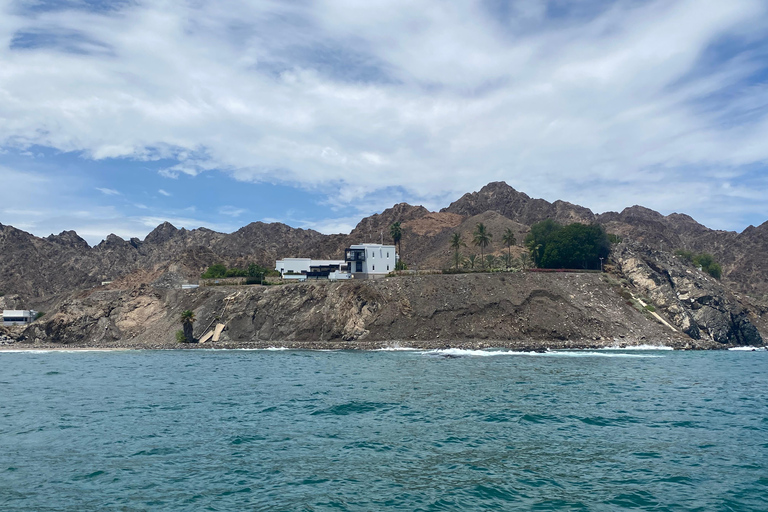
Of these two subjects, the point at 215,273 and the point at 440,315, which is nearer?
the point at 440,315

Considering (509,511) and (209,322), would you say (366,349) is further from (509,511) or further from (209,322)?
(509,511)

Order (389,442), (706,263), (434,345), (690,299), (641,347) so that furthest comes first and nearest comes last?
(706,263), (690,299), (434,345), (641,347), (389,442)

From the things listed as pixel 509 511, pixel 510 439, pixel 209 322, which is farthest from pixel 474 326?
pixel 509 511

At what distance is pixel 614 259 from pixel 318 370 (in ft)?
272

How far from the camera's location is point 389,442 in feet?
87.9

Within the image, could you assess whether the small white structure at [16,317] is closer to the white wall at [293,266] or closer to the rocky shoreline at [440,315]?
the rocky shoreline at [440,315]


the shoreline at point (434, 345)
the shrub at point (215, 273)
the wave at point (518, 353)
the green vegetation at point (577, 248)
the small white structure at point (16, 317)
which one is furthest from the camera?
the small white structure at point (16, 317)

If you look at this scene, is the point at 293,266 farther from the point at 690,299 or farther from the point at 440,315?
the point at 690,299

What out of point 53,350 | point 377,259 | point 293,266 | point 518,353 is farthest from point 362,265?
point 53,350

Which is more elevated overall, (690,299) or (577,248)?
(577,248)

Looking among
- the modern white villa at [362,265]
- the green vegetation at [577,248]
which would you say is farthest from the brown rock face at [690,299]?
the modern white villa at [362,265]

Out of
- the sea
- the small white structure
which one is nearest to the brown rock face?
the sea

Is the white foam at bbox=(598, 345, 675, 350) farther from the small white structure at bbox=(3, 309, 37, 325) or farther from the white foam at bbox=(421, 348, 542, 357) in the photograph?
the small white structure at bbox=(3, 309, 37, 325)

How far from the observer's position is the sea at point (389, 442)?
18953mm
